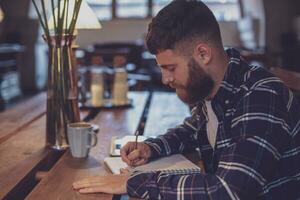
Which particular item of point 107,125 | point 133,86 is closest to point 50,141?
point 107,125

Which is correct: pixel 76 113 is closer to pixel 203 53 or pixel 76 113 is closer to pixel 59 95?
pixel 59 95

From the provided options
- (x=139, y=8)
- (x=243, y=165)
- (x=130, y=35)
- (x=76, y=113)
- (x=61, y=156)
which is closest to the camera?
(x=243, y=165)

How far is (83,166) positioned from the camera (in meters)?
1.36

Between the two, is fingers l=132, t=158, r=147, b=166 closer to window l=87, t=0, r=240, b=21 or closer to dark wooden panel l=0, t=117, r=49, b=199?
dark wooden panel l=0, t=117, r=49, b=199

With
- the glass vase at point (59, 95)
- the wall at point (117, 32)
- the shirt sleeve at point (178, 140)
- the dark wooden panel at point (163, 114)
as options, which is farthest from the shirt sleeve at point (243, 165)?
the wall at point (117, 32)

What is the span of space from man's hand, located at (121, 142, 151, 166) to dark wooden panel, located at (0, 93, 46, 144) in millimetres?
562

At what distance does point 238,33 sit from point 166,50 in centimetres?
901

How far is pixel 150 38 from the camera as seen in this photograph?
3.88 ft

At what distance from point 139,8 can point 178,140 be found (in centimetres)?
900

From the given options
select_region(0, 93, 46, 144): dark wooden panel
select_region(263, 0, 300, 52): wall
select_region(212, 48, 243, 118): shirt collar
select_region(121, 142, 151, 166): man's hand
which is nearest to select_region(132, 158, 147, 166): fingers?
select_region(121, 142, 151, 166): man's hand

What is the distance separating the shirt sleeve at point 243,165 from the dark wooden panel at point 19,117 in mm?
851

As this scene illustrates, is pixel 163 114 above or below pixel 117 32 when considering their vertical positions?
below

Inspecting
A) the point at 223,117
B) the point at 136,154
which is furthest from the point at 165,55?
the point at 136,154

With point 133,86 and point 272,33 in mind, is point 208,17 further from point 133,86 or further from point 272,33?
point 272,33
